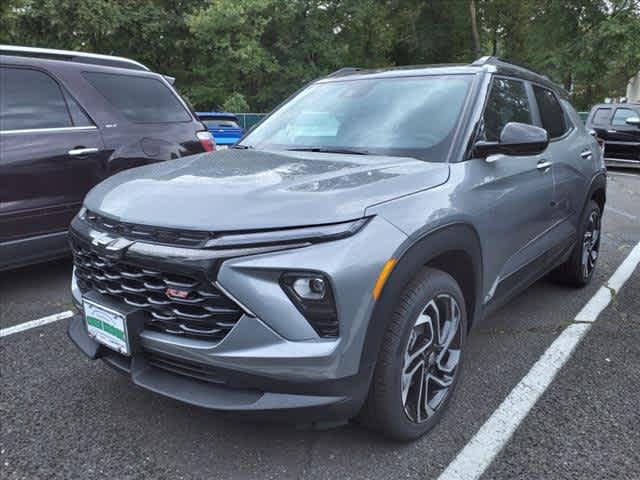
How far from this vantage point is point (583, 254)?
416 cm

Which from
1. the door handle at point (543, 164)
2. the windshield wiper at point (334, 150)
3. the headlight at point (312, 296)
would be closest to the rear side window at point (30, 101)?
the windshield wiper at point (334, 150)

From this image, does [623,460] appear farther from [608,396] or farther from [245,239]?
[245,239]

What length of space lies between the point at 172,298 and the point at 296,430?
917 millimetres

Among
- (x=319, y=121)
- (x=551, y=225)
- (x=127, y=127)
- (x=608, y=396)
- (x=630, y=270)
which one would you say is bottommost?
(x=630, y=270)

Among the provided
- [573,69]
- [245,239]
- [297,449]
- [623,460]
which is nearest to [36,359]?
[297,449]

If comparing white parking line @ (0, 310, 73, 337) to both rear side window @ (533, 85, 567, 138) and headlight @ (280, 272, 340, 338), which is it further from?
rear side window @ (533, 85, 567, 138)

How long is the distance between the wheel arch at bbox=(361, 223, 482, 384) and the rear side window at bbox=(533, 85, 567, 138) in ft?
5.40

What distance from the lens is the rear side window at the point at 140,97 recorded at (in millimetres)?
4586

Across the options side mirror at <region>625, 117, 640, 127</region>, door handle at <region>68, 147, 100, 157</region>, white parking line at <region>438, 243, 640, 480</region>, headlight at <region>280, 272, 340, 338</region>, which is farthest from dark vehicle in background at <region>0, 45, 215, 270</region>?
side mirror at <region>625, 117, 640, 127</region>

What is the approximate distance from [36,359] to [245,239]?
206 centimetres

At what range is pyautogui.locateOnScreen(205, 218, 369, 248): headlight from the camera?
5.89 ft

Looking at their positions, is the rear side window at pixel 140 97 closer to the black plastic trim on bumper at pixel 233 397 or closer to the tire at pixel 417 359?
the black plastic trim on bumper at pixel 233 397

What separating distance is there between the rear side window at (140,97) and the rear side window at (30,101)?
0.40m

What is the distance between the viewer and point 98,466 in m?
2.14
